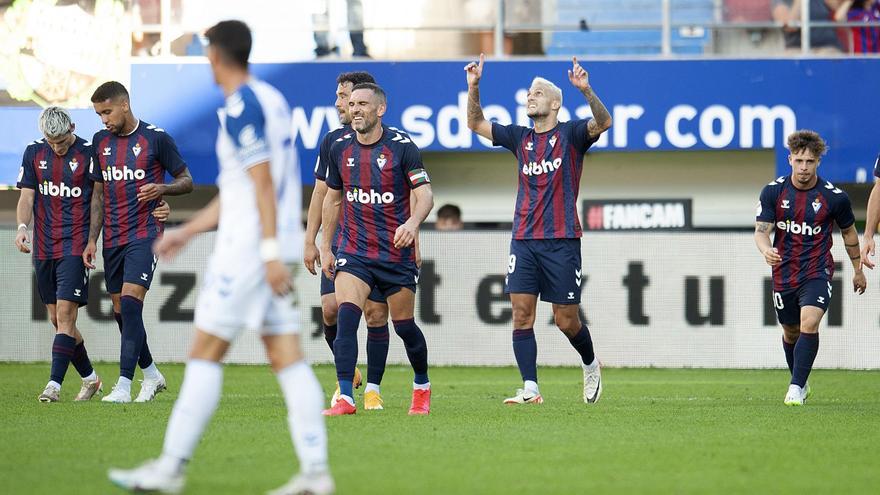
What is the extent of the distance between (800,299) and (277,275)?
6.25 metres

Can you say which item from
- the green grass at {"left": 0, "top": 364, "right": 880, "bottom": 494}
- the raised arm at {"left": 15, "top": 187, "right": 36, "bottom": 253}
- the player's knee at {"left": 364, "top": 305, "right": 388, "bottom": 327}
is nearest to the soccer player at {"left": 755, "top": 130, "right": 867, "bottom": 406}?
the green grass at {"left": 0, "top": 364, "right": 880, "bottom": 494}

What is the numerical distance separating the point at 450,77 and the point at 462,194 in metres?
1.66

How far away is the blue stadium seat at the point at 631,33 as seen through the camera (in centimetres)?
1806

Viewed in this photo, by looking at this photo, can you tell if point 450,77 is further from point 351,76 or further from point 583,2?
point 351,76

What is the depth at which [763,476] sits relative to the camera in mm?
6184

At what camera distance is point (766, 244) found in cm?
1035

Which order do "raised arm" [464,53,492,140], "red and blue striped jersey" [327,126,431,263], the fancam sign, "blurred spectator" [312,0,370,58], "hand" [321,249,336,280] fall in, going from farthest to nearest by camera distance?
"blurred spectator" [312,0,370,58], the fancam sign, "hand" [321,249,336,280], "raised arm" [464,53,492,140], "red and blue striped jersey" [327,126,431,263]

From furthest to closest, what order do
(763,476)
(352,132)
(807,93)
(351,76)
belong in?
(807,93), (351,76), (352,132), (763,476)

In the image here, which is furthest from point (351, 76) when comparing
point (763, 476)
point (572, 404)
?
point (763, 476)

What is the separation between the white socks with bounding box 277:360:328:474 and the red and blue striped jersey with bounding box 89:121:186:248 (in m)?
5.13

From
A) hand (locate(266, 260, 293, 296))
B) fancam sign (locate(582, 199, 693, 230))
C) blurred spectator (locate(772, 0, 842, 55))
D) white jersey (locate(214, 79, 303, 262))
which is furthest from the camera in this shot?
blurred spectator (locate(772, 0, 842, 55))

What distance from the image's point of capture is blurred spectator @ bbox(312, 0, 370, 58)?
18.0 metres

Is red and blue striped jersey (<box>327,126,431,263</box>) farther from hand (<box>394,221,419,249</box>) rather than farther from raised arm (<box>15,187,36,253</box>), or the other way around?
raised arm (<box>15,187,36,253</box>)

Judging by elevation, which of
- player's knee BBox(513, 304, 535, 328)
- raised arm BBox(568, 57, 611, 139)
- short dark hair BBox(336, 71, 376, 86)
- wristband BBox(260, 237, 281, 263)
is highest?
short dark hair BBox(336, 71, 376, 86)
